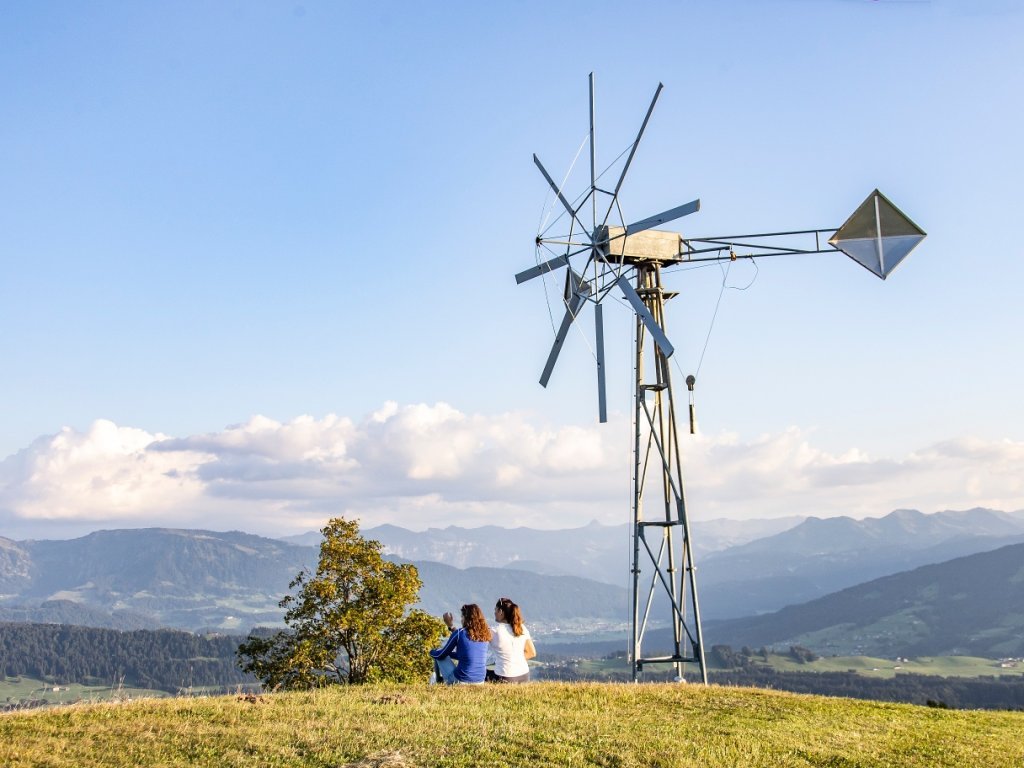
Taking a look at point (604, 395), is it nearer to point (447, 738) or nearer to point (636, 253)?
point (636, 253)

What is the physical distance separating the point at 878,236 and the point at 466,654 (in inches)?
663

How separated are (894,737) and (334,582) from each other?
29.2 metres

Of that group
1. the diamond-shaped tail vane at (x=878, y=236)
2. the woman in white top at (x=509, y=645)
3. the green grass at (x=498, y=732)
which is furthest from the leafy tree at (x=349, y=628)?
the diamond-shaped tail vane at (x=878, y=236)

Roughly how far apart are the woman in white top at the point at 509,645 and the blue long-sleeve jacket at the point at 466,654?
1.28 feet

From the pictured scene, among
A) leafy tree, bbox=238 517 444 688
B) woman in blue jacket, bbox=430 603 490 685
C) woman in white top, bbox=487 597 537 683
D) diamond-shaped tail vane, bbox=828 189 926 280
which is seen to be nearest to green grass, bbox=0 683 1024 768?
woman in white top, bbox=487 597 537 683

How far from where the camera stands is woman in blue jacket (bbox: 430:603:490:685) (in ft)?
66.8

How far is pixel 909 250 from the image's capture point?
26281 millimetres

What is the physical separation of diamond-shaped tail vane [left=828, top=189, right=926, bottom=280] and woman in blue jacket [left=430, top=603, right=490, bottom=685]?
609 inches

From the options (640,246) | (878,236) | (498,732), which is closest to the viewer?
(498,732)

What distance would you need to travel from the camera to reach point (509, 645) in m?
20.9

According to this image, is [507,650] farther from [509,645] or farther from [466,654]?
[466,654]

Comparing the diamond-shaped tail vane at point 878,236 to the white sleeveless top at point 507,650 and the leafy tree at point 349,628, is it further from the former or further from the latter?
the leafy tree at point 349,628

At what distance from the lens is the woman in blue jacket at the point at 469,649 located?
2038cm

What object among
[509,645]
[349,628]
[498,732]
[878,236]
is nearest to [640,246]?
[878,236]
